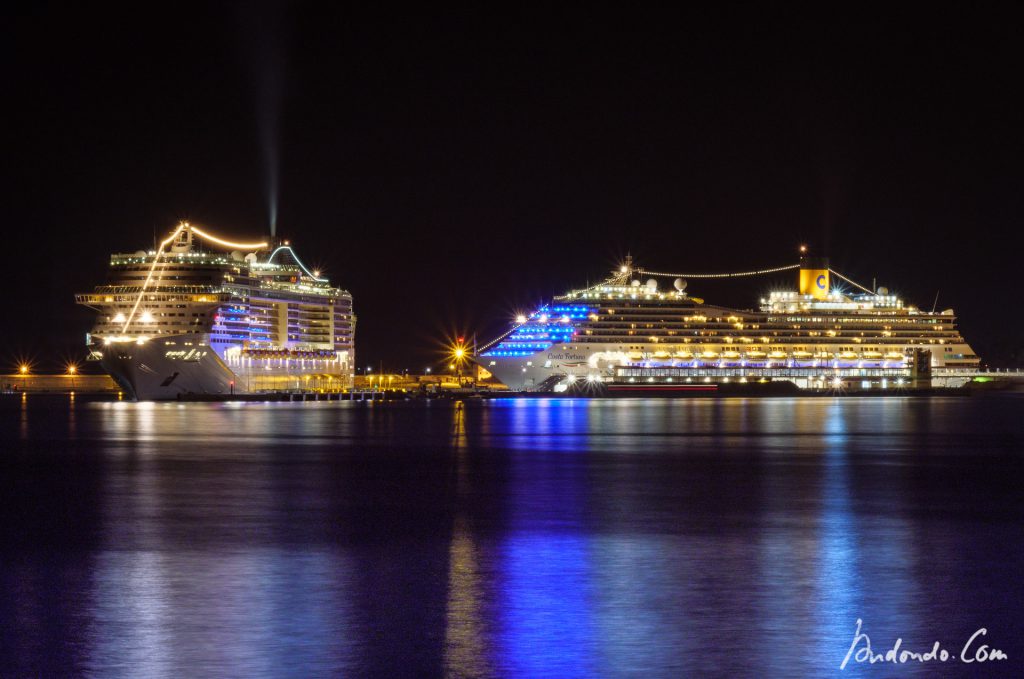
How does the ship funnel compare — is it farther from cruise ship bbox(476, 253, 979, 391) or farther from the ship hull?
the ship hull

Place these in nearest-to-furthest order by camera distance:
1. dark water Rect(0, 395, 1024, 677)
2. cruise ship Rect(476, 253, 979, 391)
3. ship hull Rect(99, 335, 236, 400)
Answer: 1. dark water Rect(0, 395, 1024, 677)
2. ship hull Rect(99, 335, 236, 400)
3. cruise ship Rect(476, 253, 979, 391)

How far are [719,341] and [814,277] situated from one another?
1142 centimetres

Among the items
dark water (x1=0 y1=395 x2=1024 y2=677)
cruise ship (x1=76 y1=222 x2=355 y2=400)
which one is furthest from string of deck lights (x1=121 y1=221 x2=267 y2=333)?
dark water (x1=0 y1=395 x2=1024 y2=677)

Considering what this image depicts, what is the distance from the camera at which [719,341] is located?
89.5 meters

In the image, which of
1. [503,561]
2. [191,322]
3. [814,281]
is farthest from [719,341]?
[503,561]

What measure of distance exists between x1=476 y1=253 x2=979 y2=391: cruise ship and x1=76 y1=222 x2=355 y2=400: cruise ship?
15.2 m

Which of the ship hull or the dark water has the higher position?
the ship hull

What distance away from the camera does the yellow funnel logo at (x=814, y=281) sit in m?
96.1

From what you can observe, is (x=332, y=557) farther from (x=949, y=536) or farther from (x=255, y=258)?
(x=255, y=258)

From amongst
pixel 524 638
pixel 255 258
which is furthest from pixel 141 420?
pixel 524 638

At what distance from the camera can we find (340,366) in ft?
293

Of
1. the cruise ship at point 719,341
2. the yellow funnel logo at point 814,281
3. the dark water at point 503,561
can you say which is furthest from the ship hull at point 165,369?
the yellow funnel logo at point 814,281

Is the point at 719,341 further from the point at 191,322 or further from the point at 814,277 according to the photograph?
the point at 191,322

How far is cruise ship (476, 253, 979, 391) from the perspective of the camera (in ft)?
286
